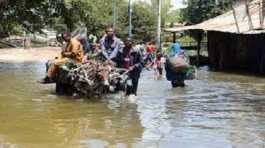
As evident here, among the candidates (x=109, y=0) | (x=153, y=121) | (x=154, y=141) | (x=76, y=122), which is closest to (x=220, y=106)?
(x=153, y=121)

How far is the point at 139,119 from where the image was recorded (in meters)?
12.4

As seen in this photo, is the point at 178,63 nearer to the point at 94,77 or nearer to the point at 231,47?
the point at 94,77

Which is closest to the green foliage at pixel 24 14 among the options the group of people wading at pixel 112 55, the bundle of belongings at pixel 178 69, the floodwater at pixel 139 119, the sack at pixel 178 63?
the floodwater at pixel 139 119

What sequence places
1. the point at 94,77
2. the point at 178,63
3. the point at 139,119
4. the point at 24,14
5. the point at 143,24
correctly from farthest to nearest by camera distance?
the point at 143,24 < the point at 24,14 < the point at 178,63 < the point at 94,77 < the point at 139,119

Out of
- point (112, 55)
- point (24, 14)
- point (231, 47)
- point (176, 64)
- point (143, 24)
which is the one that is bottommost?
point (176, 64)

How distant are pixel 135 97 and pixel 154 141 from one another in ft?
20.1

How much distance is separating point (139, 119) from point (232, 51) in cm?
2018

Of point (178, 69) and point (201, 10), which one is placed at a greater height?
point (201, 10)

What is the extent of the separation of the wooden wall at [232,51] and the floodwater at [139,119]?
10.4 meters

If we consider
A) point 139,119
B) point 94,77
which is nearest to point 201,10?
point 94,77

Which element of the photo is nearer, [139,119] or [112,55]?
[139,119]

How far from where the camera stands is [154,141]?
991 centimetres

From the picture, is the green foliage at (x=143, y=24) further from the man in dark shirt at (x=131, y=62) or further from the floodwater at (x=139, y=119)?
the man in dark shirt at (x=131, y=62)

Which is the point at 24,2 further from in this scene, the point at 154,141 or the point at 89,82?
the point at 154,141
